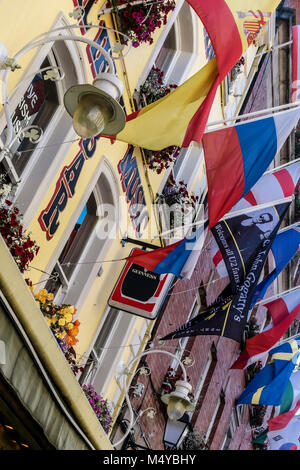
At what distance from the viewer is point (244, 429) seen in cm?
2247

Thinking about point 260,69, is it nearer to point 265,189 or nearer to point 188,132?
point 265,189

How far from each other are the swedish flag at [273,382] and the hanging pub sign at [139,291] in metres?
5.32

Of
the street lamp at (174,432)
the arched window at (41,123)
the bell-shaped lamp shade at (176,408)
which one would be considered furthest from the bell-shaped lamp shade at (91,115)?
the street lamp at (174,432)

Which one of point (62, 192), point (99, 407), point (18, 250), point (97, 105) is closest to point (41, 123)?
point (62, 192)

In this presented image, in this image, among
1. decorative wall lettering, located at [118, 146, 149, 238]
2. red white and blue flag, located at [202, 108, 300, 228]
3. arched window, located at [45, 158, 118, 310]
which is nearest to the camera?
red white and blue flag, located at [202, 108, 300, 228]

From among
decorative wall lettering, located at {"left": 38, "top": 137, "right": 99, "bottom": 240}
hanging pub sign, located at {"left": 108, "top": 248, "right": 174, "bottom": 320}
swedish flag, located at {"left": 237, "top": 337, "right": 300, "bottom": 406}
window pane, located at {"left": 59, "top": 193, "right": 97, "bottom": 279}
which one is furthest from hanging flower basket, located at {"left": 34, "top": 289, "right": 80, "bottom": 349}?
swedish flag, located at {"left": 237, "top": 337, "right": 300, "bottom": 406}

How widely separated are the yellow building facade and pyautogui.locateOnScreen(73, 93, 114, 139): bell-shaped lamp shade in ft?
2.78

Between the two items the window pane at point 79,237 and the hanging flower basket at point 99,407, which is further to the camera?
the window pane at point 79,237

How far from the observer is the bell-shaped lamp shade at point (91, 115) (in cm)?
639

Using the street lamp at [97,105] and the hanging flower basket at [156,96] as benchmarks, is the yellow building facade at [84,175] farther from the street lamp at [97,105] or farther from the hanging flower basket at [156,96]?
the street lamp at [97,105]

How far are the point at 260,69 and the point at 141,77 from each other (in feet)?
27.7

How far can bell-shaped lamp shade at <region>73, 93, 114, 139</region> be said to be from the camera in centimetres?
639

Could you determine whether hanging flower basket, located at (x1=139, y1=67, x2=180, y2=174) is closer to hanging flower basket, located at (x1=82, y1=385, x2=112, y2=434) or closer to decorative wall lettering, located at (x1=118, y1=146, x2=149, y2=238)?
decorative wall lettering, located at (x1=118, y1=146, x2=149, y2=238)
